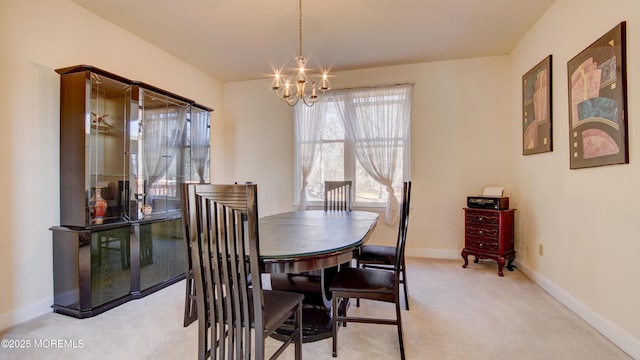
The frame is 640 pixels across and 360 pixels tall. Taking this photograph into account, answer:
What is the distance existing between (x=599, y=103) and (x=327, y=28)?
2.45 meters

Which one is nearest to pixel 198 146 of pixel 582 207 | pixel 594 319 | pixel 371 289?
Result: pixel 371 289

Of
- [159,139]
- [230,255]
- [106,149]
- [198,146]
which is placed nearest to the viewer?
[230,255]

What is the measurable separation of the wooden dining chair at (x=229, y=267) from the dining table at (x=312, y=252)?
0.13m

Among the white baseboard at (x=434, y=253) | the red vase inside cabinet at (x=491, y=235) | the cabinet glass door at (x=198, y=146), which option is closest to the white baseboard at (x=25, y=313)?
the cabinet glass door at (x=198, y=146)

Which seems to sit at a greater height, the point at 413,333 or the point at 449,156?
the point at 449,156

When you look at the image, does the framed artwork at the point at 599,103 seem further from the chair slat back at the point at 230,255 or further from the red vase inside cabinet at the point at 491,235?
the chair slat back at the point at 230,255

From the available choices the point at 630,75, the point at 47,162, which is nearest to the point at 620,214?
the point at 630,75

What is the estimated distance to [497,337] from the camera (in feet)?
6.92

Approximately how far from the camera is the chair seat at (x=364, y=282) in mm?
1864

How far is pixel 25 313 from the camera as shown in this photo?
240cm

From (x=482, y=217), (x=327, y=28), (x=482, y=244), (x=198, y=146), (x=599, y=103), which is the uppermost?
(x=327, y=28)

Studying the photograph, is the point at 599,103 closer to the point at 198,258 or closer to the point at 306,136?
the point at 198,258

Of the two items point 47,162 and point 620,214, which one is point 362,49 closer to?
point 620,214

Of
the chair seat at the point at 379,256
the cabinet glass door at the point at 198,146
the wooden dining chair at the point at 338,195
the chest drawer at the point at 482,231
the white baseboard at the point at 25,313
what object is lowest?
the white baseboard at the point at 25,313
